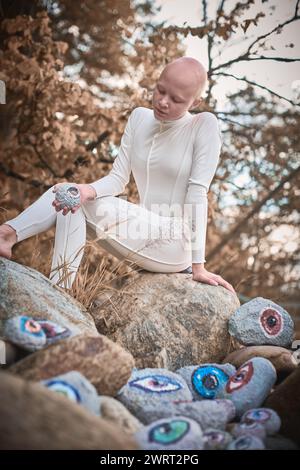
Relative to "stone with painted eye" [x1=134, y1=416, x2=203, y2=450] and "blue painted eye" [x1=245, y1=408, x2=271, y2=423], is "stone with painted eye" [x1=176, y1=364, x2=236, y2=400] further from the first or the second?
"stone with painted eye" [x1=134, y1=416, x2=203, y2=450]

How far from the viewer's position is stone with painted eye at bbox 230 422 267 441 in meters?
1.70

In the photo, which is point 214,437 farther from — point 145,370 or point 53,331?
point 53,331

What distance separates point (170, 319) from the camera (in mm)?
2723

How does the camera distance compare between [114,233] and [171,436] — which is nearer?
[171,436]

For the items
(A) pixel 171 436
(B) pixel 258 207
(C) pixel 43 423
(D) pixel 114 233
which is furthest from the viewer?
(B) pixel 258 207

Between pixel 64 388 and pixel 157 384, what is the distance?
1.86 ft

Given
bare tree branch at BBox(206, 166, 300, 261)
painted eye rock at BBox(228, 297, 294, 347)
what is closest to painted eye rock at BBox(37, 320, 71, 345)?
painted eye rock at BBox(228, 297, 294, 347)

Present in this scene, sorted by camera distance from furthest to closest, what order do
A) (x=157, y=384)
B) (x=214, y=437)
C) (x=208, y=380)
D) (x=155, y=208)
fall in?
1. (x=155, y=208)
2. (x=208, y=380)
3. (x=157, y=384)
4. (x=214, y=437)

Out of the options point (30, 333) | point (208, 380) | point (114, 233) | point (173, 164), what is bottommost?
point (208, 380)

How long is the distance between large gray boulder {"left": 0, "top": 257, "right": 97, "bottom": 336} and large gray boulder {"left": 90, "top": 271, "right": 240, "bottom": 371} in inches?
13.3

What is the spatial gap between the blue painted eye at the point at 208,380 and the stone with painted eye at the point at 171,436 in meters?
0.63

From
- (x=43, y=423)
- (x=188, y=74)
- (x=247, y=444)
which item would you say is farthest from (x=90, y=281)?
(x=43, y=423)

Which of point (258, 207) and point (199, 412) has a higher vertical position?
point (258, 207)

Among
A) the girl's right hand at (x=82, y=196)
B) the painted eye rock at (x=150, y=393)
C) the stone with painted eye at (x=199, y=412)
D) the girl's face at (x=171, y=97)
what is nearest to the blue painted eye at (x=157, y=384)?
the painted eye rock at (x=150, y=393)
